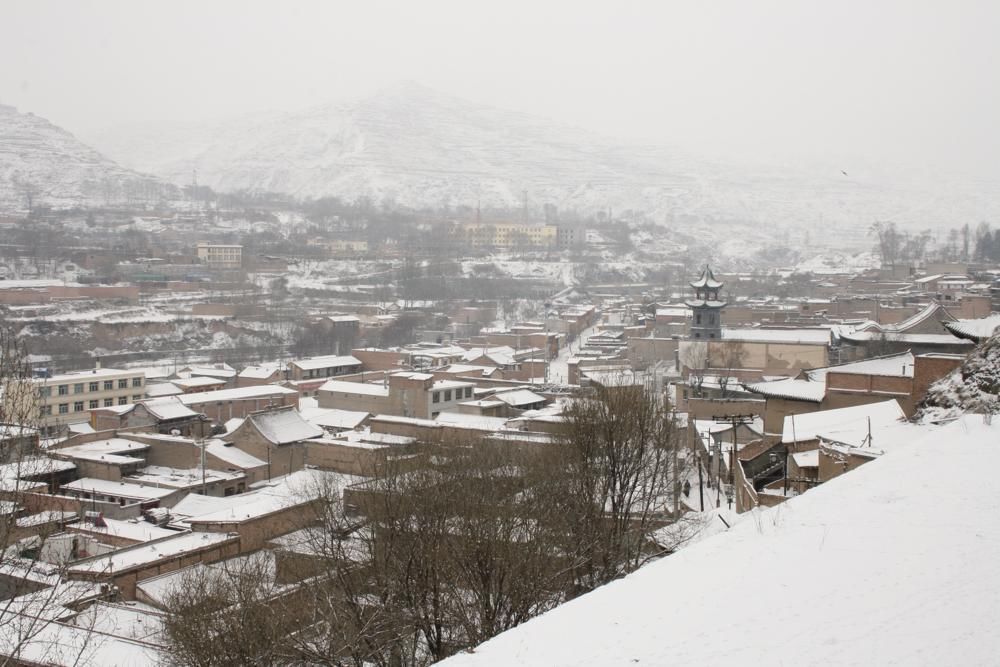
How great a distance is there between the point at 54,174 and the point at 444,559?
9524cm

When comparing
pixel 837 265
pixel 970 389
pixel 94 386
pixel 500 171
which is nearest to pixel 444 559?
pixel 970 389

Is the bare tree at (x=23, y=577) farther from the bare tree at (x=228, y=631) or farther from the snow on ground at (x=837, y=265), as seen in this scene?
the snow on ground at (x=837, y=265)

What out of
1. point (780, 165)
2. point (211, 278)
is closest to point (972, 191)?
point (780, 165)

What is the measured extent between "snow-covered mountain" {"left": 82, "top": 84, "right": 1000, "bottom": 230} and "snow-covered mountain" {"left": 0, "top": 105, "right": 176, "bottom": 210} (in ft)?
98.0

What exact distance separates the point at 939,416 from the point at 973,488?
14.0 ft

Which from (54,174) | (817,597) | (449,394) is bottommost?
(449,394)

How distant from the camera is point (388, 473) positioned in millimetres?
9523

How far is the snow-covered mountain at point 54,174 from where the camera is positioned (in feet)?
271

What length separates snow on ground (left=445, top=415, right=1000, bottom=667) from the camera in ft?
13.3

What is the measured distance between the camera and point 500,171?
141 metres

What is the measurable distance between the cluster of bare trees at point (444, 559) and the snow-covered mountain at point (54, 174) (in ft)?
260

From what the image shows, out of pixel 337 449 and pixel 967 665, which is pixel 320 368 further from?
pixel 967 665

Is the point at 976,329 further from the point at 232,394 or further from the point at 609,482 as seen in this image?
the point at 232,394

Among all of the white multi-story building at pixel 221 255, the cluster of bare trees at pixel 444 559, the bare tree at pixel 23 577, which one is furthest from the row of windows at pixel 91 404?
the white multi-story building at pixel 221 255
